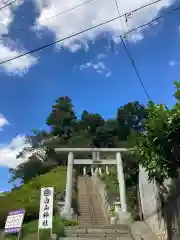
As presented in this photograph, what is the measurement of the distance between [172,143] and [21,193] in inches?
536

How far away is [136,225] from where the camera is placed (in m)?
13.3

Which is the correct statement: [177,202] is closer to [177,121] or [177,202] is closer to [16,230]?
[177,121]

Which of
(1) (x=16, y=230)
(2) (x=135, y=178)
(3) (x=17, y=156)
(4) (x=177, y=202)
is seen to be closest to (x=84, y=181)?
(2) (x=135, y=178)

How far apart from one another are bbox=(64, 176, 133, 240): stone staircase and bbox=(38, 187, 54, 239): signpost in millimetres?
1595

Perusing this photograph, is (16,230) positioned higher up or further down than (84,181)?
further down

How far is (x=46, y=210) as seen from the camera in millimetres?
10547

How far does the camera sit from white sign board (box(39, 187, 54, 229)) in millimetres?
10203

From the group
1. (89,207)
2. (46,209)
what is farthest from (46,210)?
(89,207)

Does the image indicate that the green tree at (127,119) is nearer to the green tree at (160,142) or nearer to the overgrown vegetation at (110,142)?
the overgrown vegetation at (110,142)

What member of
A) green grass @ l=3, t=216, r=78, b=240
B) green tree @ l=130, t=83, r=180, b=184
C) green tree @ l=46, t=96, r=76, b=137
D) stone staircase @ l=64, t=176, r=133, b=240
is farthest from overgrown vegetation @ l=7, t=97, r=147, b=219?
green tree @ l=130, t=83, r=180, b=184

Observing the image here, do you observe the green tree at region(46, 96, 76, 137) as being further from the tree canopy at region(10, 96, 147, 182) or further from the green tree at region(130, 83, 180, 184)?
the green tree at region(130, 83, 180, 184)

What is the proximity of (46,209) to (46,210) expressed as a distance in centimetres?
5

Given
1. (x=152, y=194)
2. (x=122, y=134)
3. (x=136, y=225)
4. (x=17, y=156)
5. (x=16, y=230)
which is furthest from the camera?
(x=122, y=134)

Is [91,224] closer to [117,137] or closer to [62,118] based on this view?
[117,137]
